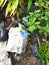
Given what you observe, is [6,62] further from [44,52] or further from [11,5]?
[11,5]

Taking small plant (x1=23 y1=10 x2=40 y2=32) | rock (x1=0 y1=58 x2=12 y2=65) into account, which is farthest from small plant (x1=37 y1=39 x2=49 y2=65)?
rock (x1=0 y1=58 x2=12 y2=65)

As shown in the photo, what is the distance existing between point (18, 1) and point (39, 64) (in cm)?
80

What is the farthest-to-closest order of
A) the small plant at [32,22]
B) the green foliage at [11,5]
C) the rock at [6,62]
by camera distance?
the green foliage at [11,5] < the rock at [6,62] < the small plant at [32,22]

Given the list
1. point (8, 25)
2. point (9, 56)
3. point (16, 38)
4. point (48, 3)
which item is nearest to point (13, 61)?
point (9, 56)

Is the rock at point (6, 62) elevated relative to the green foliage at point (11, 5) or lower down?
lower down

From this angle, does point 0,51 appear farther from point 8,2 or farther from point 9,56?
point 8,2

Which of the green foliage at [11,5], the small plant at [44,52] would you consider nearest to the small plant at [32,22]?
the small plant at [44,52]

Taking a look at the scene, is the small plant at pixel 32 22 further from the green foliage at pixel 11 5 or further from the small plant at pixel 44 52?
the green foliage at pixel 11 5

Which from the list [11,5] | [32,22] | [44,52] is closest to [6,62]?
[44,52]

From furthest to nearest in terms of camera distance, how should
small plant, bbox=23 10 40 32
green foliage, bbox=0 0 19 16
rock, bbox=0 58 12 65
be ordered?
green foliage, bbox=0 0 19 16
rock, bbox=0 58 12 65
small plant, bbox=23 10 40 32

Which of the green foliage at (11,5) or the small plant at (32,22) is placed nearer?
the small plant at (32,22)

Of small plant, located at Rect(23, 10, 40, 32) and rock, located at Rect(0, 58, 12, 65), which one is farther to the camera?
rock, located at Rect(0, 58, 12, 65)

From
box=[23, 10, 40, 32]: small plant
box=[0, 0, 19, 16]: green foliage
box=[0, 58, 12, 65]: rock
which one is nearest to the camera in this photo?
box=[23, 10, 40, 32]: small plant

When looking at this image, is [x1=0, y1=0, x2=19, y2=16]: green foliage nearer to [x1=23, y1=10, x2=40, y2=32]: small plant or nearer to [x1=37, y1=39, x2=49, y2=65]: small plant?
[x1=23, y1=10, x2=40, y2=32]: small plant
